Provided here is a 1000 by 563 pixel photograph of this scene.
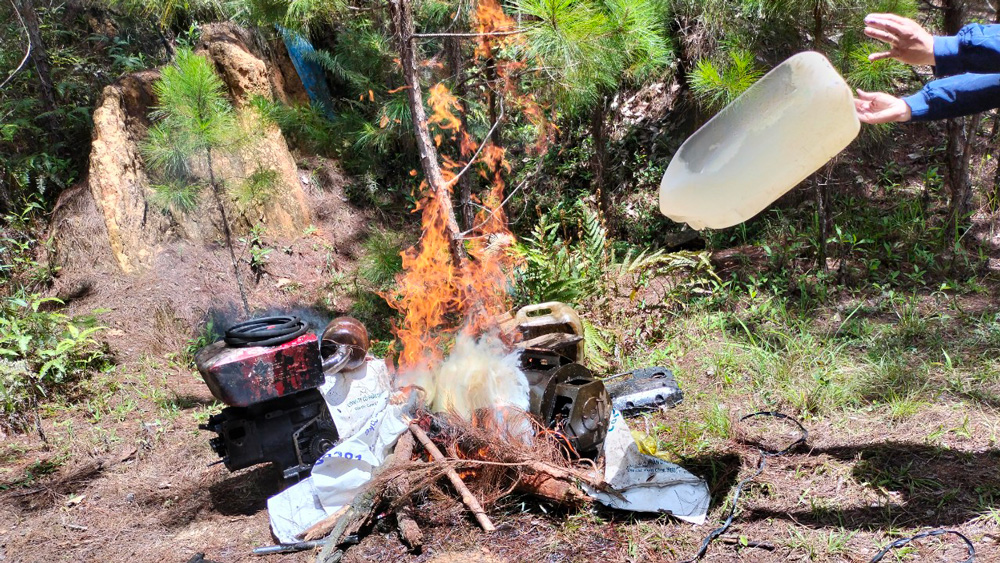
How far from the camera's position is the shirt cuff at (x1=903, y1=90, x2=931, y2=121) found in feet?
8.42

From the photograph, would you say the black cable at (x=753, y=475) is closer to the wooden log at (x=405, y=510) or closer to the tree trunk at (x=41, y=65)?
the wooden log at (x=405, y=510)

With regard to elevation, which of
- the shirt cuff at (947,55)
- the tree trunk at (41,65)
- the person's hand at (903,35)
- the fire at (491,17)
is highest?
the tree trunk at (41,65)

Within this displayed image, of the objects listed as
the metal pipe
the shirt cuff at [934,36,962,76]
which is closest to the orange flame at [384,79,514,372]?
the metal pipe

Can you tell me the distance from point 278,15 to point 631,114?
434 cm

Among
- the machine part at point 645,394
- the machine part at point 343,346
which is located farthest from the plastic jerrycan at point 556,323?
the machine part at point 343,346

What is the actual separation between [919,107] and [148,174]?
6623mm

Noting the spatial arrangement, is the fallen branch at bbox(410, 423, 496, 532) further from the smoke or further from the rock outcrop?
the rock outcrop

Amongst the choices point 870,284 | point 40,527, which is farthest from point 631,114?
point 40,527

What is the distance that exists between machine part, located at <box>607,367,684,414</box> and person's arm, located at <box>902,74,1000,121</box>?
195 cm

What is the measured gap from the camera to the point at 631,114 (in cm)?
800

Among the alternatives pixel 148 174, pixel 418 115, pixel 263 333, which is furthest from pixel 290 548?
pixel 148 174

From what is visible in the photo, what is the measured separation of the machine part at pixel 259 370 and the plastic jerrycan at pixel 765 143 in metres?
1.93

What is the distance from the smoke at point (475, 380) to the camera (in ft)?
11.3

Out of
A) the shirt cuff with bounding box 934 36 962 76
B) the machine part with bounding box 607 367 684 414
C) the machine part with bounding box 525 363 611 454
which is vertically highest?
the shirt cuff with bounding box 934 36 962 76
